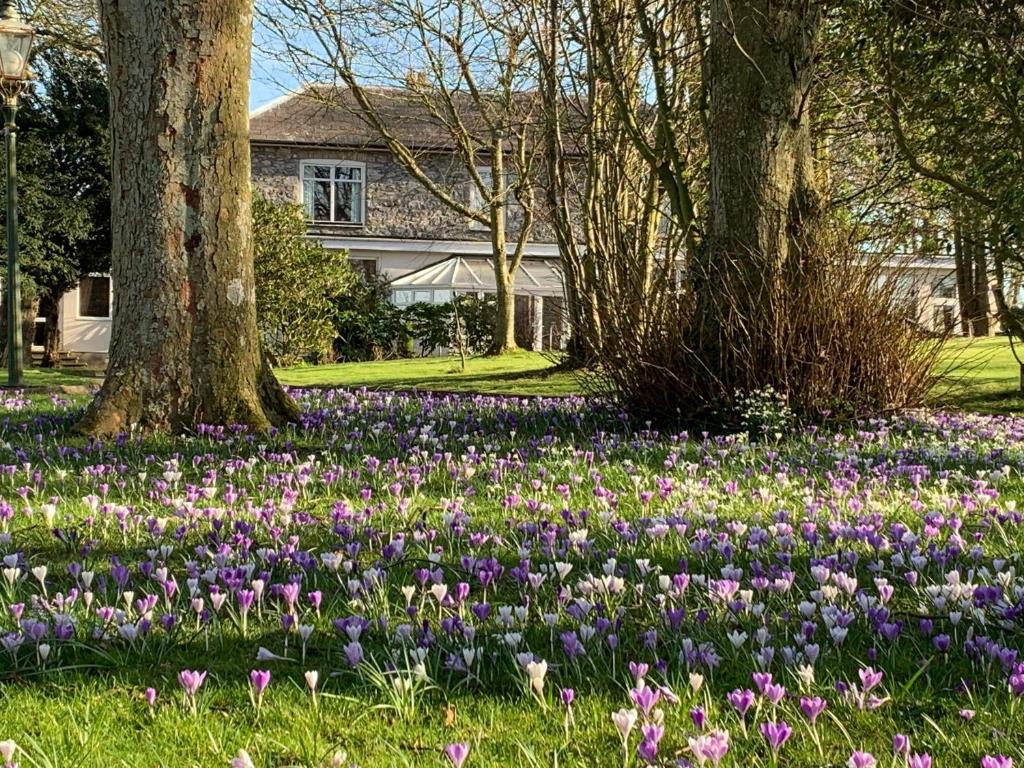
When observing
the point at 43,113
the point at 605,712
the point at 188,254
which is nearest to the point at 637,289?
the point at 188,254

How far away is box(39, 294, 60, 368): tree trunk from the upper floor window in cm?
959

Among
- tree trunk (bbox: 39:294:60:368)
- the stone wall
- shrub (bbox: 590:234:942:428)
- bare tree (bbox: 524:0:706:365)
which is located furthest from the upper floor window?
shrub (bbox: 590:234:942:428)

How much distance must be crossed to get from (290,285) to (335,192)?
11.6 metres

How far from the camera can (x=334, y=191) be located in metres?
34.2

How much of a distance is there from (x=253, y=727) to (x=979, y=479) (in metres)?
Result: 4.28

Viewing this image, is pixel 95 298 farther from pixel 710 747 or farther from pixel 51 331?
pixel 710 747

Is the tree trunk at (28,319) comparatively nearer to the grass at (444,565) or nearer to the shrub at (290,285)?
the shrub at (290,285)

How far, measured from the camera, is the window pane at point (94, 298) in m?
32.8

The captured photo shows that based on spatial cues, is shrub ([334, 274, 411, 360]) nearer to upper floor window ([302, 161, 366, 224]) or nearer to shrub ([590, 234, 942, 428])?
upper floor window ([302, 161, 366, 224])

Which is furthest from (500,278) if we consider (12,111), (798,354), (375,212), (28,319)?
(798,354)

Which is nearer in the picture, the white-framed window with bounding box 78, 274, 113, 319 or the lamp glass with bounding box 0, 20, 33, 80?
the lamp glass with bounding box 0, 20, 33, 80

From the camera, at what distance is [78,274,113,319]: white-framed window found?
108ft

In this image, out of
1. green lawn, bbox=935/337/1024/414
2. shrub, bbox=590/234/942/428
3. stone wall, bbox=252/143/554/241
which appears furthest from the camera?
stone wall, bbox=252/143/554/241

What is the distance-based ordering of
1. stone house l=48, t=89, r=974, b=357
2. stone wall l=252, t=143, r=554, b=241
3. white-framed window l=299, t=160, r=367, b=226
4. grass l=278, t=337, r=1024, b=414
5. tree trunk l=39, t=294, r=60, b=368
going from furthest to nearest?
white-framed window l=299, t=160, r=367, b=226 → stone wall l=252, t=143, r=554, b=241 → stone house l=48, t=89, r=974, b=357 → tree trunk l=39, t=294, r=60, b=368 → grass l=278, t=337, r=1024, b=414
